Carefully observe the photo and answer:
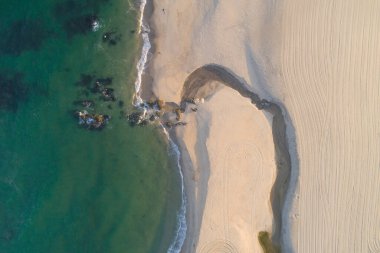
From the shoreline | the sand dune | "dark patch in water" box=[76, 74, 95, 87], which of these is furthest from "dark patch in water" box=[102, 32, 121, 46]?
the sand dune

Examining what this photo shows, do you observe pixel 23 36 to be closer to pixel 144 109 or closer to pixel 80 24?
pixel 80 24

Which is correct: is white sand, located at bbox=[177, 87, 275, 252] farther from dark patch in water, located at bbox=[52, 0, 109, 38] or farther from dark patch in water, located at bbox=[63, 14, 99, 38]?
dark patch in water, located at bbox=[52, 0, 109, 38]

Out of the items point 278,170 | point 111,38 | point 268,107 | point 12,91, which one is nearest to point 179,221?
point 278,170

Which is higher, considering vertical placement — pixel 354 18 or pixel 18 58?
pixel 354 18

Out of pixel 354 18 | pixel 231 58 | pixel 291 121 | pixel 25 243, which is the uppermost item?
pixel 354 18

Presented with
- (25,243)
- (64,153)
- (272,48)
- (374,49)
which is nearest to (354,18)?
(374,49)

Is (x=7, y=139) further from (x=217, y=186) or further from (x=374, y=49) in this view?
(x=374, y=49)
